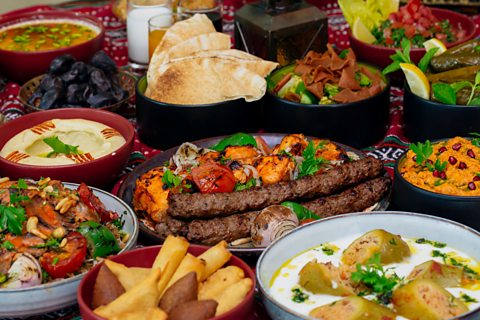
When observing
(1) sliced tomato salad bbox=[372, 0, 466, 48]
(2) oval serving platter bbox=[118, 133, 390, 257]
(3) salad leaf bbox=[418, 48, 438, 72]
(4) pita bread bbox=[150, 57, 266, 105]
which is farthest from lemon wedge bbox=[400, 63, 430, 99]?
(1) sliced tomato salad bbox=[372, 0, 466, 48]

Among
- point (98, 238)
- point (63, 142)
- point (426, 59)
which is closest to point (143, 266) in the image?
point (98, 238)

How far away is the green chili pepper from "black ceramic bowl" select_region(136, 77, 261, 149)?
34.1 inches

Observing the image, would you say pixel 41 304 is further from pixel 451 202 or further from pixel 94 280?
pixel 451 202

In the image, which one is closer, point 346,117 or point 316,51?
point 346,117

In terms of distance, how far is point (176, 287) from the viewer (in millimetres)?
1699

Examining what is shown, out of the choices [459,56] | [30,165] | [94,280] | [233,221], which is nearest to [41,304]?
[94,280]

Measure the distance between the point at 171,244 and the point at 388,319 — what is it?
0.52 m

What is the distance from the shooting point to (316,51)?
3.44m

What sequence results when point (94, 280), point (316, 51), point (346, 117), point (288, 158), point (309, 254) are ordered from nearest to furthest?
point (94, 280) → point (309, 254) → point (288, 158) → point (346, 117) → point (316, 51)

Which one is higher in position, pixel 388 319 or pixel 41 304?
pixel 388 319

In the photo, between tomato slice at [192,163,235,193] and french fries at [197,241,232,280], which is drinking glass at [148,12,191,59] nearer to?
tomato slice at [192,163,235,193]

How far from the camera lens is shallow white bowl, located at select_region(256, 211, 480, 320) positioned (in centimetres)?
193

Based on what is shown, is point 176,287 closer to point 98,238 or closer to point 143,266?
point 143,266

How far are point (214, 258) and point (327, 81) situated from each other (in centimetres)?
130
